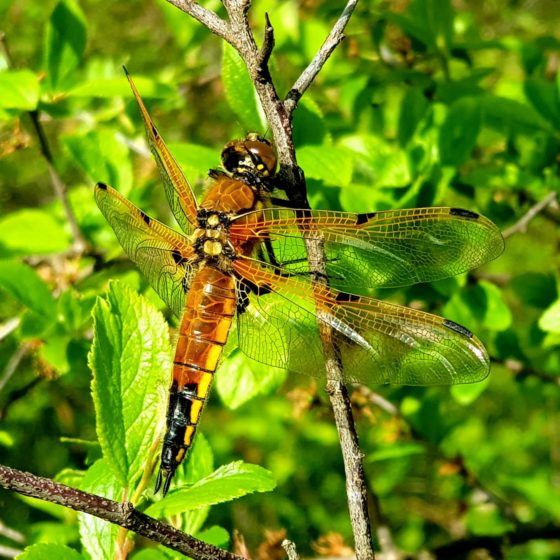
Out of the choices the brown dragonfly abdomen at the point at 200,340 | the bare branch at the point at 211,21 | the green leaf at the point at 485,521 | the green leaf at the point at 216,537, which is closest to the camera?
the bare branch at the point at 211,21

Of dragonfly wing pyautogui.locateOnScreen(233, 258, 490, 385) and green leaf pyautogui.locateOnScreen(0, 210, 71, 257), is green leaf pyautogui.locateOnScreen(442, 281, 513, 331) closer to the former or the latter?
dragonfly wing pyautogui.locateOnScreen(233, 258, 490, 385)

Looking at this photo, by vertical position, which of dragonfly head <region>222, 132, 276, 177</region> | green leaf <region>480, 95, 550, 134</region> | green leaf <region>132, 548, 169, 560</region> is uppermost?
green leaf <region>480, 95, 550, 134</region>

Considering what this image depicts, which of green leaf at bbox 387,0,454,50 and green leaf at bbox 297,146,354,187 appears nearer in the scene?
green leaf at bbox 297,146,354,187

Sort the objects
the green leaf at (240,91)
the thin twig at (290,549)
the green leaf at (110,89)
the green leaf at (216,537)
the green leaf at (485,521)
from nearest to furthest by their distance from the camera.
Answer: the thin twig at (290,549)
the green leaf at (216,537)
the green leaf at (240,91)
the green leaf at (110,89)
the green leaf at (485,521)

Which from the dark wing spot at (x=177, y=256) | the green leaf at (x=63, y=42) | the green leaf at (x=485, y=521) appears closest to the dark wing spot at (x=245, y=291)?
the dark wing spot at (x=177, y=256)

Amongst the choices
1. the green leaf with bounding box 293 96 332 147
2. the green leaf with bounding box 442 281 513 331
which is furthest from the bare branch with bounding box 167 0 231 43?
the green leaf with bounding box 442 281 513 331

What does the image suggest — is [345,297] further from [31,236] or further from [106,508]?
[31,236]

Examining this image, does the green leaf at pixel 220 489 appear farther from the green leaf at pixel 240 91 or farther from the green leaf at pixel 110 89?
the green leaf at pixel 110 89
